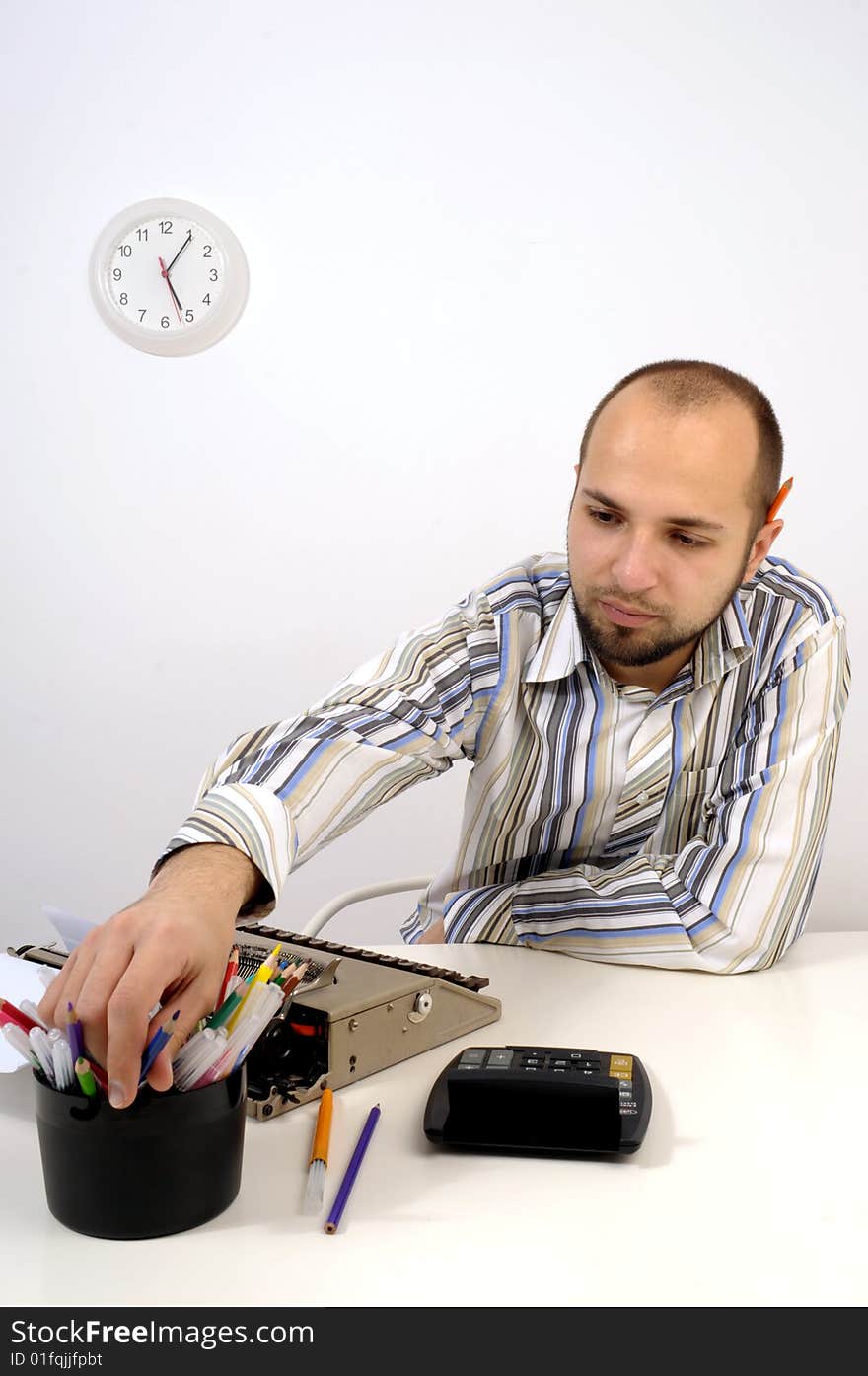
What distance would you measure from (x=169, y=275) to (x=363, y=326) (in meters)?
0.42

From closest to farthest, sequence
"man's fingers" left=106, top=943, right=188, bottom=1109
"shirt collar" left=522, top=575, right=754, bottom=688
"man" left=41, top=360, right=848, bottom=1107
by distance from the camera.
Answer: "man's fingers" left=106, top=943, right=188, bottom=1109 → "man" left=41, top=360, right=848, bottom=1107 → "shirt collar" left=522, top=575, right=754, bottom=688

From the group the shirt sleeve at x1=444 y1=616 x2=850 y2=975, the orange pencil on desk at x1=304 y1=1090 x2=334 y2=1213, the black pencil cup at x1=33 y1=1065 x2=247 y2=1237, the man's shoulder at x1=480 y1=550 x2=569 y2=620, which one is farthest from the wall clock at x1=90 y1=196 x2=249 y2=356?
the black pencil cup at x1=33 y1=1065 x2=247 y2=1237

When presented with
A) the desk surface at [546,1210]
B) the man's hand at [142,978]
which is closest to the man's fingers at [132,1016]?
the man's hand at [142,978]

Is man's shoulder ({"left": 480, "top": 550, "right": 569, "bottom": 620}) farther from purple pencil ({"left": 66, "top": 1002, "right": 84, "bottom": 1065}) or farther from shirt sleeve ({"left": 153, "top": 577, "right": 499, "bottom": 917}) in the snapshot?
purple pencil ({"left": 66, "top": 1002, "right": 84, "bottom": 1065})

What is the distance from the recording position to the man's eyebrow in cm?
130

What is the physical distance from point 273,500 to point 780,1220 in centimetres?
211

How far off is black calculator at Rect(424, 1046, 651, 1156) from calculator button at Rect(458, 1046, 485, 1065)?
1.2 inches

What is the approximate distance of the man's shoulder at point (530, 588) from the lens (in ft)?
4.78

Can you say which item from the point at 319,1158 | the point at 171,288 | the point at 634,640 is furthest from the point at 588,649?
the point at 171,288

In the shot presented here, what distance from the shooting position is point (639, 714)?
144cm

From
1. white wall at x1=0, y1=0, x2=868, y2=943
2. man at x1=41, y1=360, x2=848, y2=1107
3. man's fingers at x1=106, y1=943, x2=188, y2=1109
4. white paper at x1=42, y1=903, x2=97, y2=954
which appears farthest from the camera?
white wall at x1=0, y1=0, x2=868, y2=943

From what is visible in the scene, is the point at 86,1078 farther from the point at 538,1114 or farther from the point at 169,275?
the point at 169,275
